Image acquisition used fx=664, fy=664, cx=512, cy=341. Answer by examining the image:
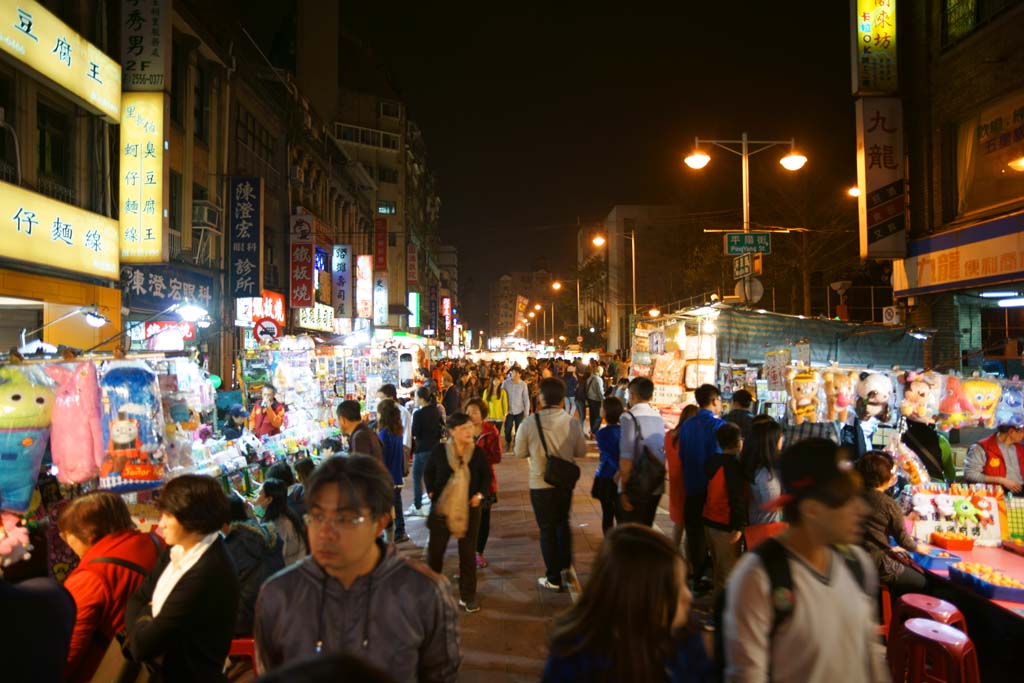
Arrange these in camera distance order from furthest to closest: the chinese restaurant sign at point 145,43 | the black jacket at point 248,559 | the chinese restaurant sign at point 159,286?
the chinese restaurant sign at point 159,286 < the chinese restaurant sign at point 145,43 < the black jacket at point 248,559

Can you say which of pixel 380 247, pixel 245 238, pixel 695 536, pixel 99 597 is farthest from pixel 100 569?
pixel 380 247

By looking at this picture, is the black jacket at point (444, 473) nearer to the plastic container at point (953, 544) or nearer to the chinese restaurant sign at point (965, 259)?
the plastic container at point (953, 544)

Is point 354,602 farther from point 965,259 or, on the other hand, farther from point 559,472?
point 965,259

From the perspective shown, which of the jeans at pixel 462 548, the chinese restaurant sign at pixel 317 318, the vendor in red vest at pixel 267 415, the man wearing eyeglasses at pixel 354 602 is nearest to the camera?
the man wearing eyeglasses at pixel 354 602

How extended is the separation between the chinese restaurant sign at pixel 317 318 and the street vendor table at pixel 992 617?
22508 mm

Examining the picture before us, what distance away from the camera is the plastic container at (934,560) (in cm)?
560

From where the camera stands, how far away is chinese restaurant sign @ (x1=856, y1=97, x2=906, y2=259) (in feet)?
42.9

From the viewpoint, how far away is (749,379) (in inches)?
372

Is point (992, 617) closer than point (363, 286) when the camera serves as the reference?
Yes

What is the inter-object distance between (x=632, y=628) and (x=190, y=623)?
213 centimetres

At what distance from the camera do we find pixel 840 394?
6953 mm

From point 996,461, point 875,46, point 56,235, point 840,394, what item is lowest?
point 996,461

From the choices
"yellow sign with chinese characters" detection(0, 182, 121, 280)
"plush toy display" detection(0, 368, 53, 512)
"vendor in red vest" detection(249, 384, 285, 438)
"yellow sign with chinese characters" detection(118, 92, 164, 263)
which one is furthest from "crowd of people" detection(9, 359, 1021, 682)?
"yellow sign with chinese characters" detection(118, 92, 164, 263)

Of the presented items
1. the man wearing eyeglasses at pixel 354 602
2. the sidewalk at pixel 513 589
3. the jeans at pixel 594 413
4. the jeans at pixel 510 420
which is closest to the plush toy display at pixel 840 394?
the sidewalk at pixel 513 589
